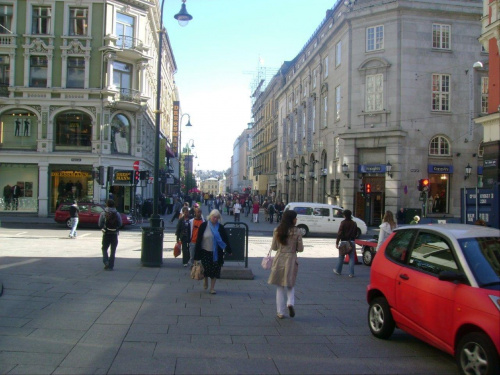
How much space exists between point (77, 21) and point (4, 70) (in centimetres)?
594

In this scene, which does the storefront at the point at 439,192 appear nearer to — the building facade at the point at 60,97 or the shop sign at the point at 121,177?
the building facade at the point at 60,97

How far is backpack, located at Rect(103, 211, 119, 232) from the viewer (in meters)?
12.1

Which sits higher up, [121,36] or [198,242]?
[121,36]

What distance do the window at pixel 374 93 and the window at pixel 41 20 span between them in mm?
22141

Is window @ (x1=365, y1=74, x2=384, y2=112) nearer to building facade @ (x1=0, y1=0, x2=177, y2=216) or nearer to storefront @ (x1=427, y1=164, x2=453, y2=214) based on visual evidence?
storefront @ (x1=427, y1=164, x2=453, y2=214)

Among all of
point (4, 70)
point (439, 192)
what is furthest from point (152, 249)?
point (4, 70)

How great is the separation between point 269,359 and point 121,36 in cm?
3251

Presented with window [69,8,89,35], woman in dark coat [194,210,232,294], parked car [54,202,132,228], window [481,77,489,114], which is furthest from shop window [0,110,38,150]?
window [481,77,489,114]

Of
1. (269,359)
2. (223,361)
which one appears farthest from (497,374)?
(223,361)

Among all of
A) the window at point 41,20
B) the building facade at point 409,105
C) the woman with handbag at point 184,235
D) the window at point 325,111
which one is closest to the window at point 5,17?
the window at point 41,20

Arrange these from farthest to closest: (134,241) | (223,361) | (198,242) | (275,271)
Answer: (134,241) < (198,242) < (275,271) < (223,361)

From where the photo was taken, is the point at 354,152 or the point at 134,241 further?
the point at 354,152

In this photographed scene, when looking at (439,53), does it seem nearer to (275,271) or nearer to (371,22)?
(371,22)

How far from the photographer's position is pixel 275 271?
771cm
